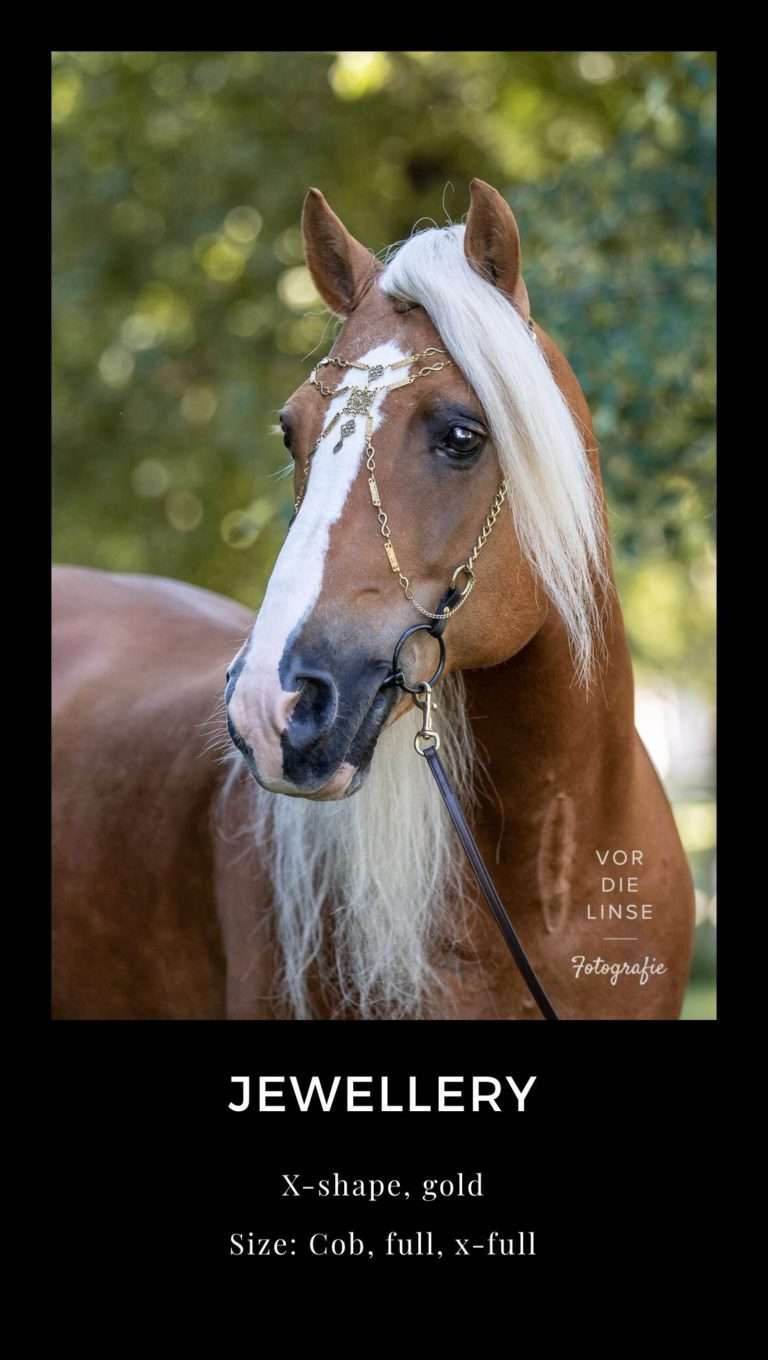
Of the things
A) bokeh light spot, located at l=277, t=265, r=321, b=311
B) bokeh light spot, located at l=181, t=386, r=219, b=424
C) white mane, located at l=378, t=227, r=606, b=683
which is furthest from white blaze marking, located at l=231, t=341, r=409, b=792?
bokeh light spot, located at l=181, t=386, r=219, b=424

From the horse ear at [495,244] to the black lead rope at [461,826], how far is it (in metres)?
0.52

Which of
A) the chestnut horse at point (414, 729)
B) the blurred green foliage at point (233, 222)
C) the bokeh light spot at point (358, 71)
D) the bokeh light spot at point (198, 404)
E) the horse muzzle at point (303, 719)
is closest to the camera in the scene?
the horse muzzle at point (303, 719)

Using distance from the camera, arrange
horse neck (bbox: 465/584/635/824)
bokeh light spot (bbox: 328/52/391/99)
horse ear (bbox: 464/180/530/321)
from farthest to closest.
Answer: bokeh light spot (bbox: 328/52/391/99), horse neck (bbox: 465/584/635/824), horse ear (bbox: 464/180/530/321)

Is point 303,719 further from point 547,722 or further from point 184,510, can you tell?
point 184,510

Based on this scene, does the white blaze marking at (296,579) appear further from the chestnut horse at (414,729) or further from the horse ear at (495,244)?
the horse ear at (495,244)

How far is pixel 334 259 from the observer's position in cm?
239

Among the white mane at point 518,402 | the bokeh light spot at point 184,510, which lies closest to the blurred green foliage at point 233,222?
the bokeh light spot at point 184,510

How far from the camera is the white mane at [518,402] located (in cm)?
209

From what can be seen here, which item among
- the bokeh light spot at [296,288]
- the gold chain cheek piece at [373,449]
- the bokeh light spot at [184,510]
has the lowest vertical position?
the gold chain cheek piece at [373,449]

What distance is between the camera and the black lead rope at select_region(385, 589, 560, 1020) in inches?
79.9

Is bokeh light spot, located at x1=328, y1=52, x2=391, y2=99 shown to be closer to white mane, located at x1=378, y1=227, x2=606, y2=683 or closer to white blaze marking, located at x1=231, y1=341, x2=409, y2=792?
white mane, located at x1=378, y1=227, x2=606, y2=683

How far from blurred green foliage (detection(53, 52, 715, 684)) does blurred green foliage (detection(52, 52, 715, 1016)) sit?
Result: 0.04ft
